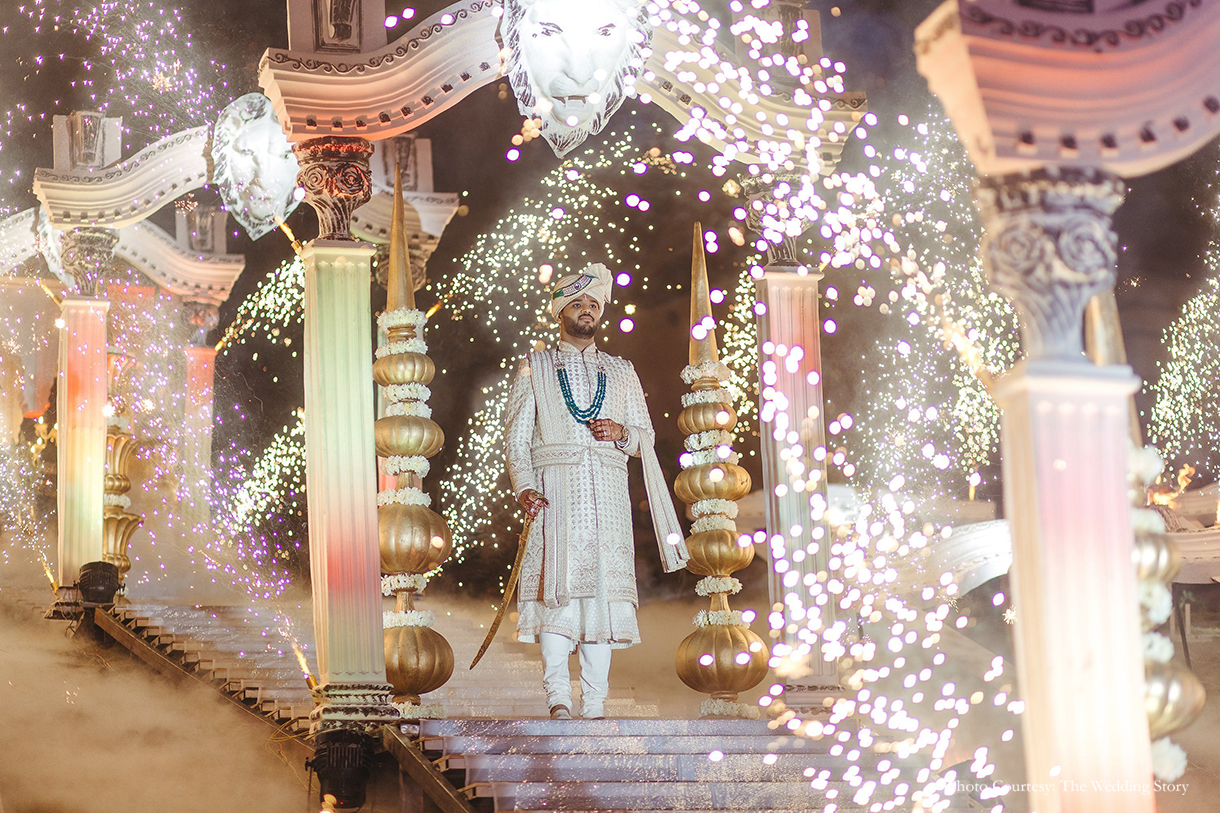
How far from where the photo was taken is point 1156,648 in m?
4.52

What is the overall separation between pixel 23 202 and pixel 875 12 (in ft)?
26.8

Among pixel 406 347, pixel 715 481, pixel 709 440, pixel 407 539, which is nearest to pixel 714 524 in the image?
pixel 715 481

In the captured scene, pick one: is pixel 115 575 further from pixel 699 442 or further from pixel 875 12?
pixel 875 12

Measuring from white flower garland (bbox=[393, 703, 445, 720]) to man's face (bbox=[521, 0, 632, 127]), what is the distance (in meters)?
3.45

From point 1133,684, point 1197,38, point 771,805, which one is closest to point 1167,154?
point 1197,38

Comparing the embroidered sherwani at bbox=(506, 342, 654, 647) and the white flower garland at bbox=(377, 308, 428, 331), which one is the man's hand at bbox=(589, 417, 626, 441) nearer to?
the embroidered sherwani at bbox=(506, 342, 654, 647)

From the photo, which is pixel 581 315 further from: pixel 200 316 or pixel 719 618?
pixel 200 316

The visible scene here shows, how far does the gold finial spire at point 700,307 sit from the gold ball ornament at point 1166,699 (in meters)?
4.52

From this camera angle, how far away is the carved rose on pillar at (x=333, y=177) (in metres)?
7.91

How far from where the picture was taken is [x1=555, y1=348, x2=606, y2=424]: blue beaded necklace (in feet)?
25.3

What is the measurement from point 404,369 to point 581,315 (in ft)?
3.83

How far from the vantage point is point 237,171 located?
11.2m

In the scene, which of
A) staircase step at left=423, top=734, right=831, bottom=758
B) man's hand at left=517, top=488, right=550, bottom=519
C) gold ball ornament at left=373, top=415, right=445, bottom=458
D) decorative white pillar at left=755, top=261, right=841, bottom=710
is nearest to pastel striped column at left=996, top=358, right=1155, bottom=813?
staircase step at left=423, top=734, right=831, bottom=758

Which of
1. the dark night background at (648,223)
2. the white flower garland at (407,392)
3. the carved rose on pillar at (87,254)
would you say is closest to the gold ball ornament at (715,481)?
the white flower garland at (407,392)
